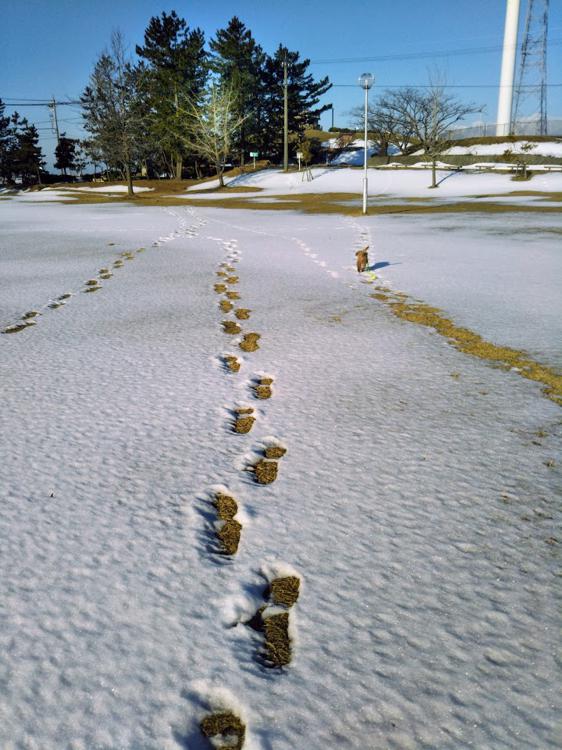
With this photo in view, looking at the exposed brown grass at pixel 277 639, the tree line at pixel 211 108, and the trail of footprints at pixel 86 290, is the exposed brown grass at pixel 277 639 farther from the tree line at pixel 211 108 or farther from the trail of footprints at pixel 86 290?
the tree line at pixel 211 108

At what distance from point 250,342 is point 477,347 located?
71.5 inches

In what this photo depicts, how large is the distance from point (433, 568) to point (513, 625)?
0.93 ft

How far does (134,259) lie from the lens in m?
8.42

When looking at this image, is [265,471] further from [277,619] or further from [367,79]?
[367,79]

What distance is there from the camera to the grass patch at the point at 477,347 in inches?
128

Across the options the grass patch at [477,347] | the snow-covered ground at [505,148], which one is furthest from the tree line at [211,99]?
the grass patch at [477,347]

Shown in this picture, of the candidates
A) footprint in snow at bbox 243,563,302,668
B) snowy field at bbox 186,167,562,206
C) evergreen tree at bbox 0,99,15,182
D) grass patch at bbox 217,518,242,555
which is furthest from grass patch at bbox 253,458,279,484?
evergreen tree at bbox 0,99,15,182

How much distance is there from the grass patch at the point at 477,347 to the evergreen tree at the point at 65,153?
75.2 m

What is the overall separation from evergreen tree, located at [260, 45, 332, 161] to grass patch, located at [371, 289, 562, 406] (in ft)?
161

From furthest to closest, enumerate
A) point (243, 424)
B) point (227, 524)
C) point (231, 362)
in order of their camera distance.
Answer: point (231, 362) → point (243, 424) → point (227, 524)

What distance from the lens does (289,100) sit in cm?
4781

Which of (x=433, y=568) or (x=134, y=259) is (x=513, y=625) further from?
(x=134, y=259)

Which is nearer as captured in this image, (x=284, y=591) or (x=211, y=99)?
(x=284, y=591)

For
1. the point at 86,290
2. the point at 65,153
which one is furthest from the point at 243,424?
the point at 65,153
